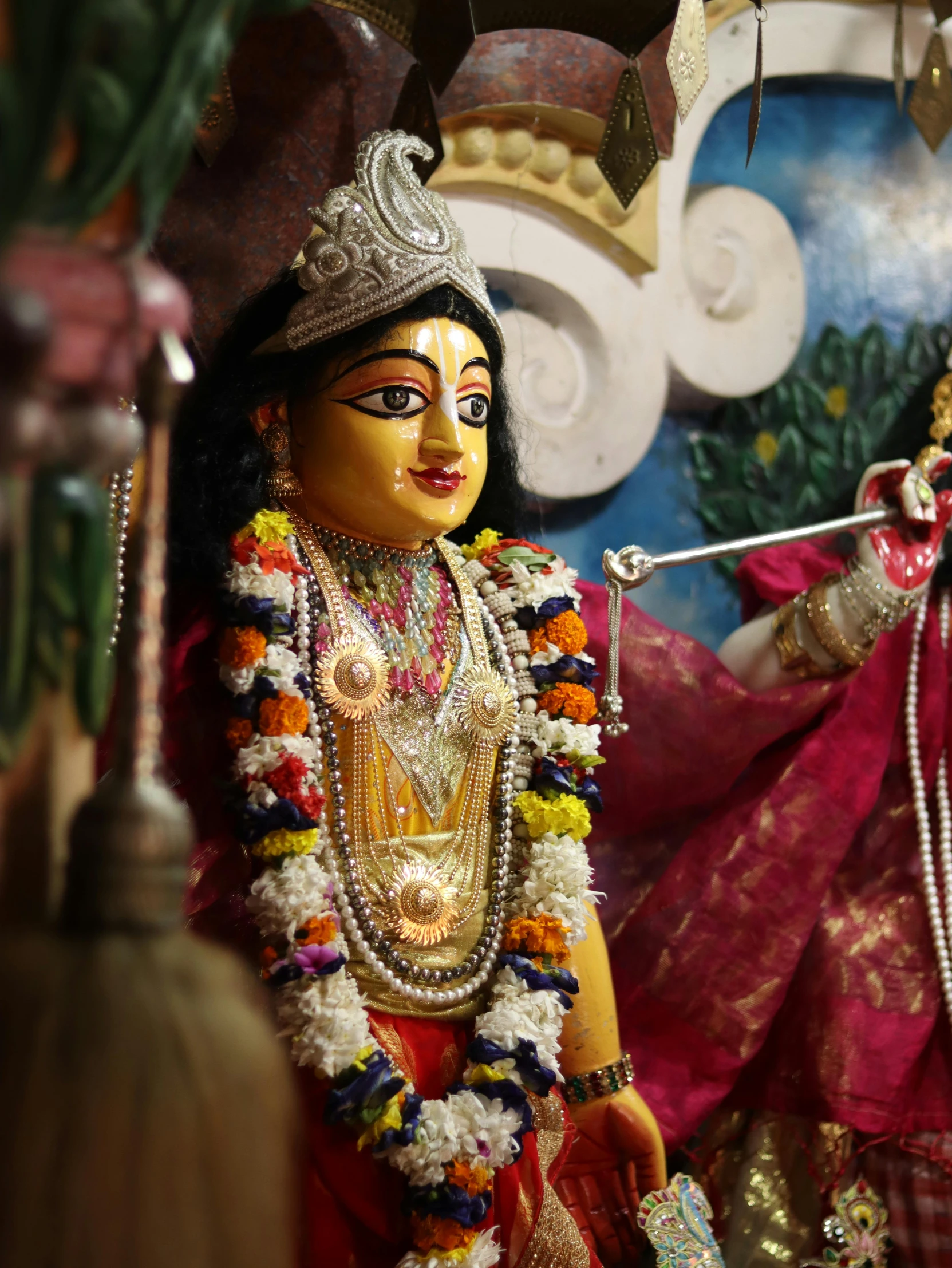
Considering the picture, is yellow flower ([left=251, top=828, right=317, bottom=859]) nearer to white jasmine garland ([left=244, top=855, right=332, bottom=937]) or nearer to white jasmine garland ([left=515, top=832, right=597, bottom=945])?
white jasmine garland ([left=244, top=855, right=332, bottom=937])

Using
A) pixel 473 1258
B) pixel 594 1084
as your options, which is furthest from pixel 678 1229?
pixel 473 1258

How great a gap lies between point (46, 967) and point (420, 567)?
1.27 meters

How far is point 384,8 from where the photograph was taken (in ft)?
7.33

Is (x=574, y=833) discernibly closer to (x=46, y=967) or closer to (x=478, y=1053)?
(x=478, y=1053)

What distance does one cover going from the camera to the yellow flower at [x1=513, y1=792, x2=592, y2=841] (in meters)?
1.86

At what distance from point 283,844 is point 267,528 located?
455 mm

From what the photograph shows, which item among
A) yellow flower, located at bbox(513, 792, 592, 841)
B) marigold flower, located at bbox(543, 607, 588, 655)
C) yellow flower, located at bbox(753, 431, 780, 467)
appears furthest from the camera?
yellow flower, located at bbox(753, 431, 780, 467)

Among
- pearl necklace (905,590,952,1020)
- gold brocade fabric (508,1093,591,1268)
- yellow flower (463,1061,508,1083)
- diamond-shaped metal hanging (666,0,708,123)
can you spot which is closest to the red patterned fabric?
pearl necklace (905,590,952,1020)

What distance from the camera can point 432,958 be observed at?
176 centimetres

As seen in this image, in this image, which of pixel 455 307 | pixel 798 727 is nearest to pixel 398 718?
pixel 455 307

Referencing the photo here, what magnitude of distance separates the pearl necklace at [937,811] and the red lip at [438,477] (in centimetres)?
117

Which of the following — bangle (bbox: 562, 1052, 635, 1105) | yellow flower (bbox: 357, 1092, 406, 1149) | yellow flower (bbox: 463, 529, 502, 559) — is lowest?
bangle (bbox: 562, 1052, 635, 1105)

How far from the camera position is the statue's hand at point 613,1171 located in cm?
189

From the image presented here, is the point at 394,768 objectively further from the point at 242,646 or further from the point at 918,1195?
the point at 918,1195
